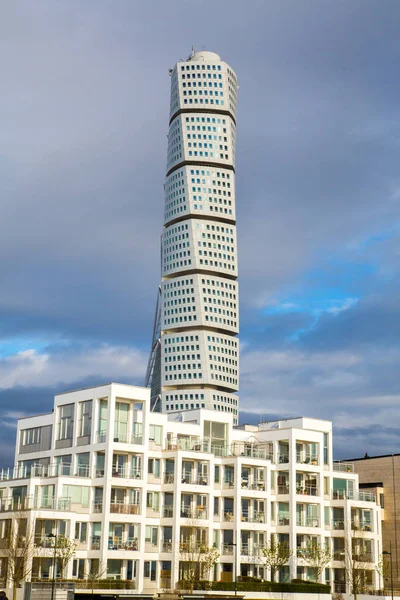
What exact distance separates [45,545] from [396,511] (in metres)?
56.0

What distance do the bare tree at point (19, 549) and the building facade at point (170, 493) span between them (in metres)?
0.41

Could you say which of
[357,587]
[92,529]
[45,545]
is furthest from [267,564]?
[45,545]

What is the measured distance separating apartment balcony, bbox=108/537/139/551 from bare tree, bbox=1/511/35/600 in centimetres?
948

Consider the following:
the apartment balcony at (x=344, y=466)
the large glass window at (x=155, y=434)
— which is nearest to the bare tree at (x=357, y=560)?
the apartment balcony at (x=344, y=466)

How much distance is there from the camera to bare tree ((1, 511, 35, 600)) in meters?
→ 78.6

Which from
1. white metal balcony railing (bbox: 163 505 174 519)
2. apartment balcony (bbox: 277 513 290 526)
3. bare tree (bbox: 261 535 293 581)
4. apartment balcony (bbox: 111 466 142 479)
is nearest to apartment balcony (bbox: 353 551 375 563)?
apartment balcony (bbox: 277 513 290 526)

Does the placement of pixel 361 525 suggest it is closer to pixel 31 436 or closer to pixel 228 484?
pixel 228 484

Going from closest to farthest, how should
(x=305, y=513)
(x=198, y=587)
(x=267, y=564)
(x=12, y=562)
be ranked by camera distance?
(x=12, y=562)
(x=198, y=587)
(x=267, y=564)
(x=305, y=513)

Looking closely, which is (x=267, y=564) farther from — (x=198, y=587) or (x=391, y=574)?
(x=391, y=574)

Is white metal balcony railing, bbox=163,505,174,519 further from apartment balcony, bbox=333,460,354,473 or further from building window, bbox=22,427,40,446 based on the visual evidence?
apartment balcony, bbox=333,460,354,473

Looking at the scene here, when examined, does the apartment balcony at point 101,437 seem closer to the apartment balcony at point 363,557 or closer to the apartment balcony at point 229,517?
the apartment balcony at point 229,517

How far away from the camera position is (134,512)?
296 ft

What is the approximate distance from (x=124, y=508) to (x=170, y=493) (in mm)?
7001

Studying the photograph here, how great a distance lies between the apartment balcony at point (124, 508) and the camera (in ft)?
291
